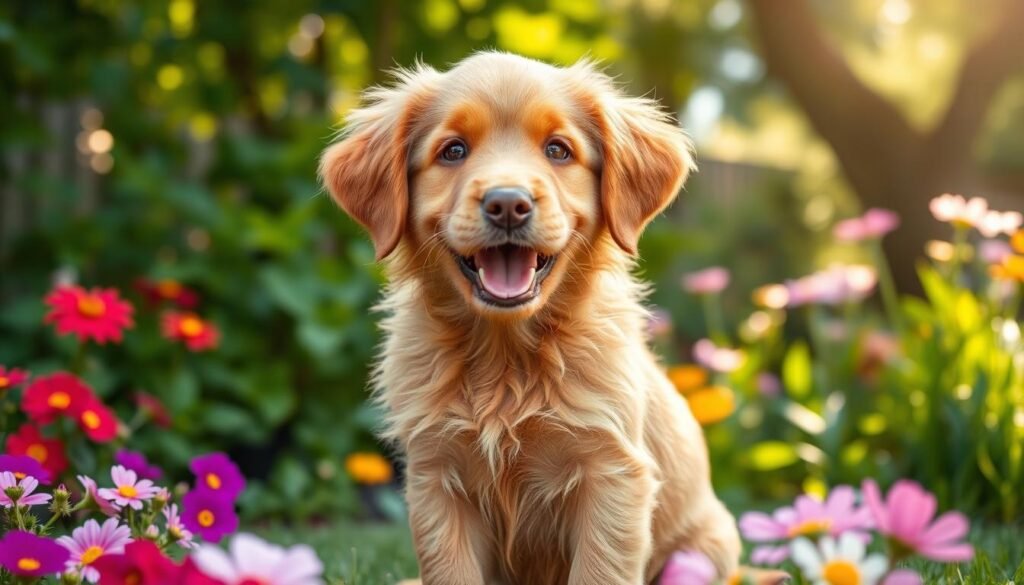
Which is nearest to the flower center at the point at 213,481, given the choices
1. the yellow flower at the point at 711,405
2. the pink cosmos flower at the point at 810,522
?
the pink cosmos flower at the point at 810,522

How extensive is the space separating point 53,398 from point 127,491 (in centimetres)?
86

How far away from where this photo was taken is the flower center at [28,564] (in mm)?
2002

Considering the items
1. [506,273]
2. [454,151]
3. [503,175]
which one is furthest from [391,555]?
[503,175]

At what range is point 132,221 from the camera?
5438 mm

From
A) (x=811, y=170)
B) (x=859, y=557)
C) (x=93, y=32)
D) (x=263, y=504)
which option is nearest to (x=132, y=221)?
(x=93, y=32)

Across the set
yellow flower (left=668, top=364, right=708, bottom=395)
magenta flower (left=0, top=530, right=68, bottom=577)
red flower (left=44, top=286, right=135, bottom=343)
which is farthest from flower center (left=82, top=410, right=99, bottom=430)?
yellow flower (left=668, top=364, right=708, bottom=395)

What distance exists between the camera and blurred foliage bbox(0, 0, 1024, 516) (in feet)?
16.5

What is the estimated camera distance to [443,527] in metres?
2.42

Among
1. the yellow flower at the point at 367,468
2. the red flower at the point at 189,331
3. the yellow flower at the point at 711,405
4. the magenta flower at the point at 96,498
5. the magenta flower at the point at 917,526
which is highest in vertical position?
the magenta flower at the point at 917,526

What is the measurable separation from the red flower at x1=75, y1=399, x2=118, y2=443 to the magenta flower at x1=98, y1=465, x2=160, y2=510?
0.71 metres

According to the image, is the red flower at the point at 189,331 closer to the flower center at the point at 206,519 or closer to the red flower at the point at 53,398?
the red flower at the point at 53,398

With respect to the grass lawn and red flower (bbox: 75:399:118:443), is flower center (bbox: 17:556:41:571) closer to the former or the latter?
the grass lawn

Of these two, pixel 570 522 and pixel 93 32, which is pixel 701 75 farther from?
pixel 570 522

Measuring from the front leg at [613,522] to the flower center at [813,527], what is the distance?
542 mm
